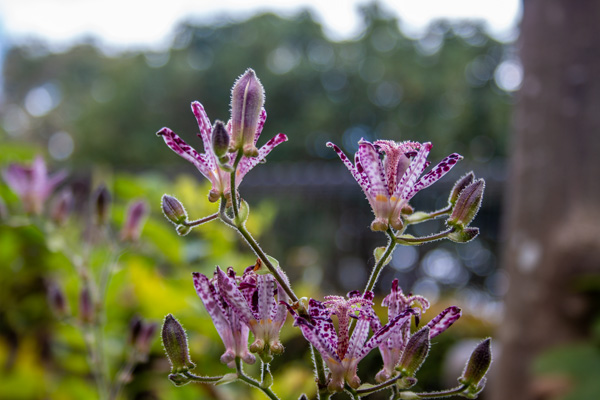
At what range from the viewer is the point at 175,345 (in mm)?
512

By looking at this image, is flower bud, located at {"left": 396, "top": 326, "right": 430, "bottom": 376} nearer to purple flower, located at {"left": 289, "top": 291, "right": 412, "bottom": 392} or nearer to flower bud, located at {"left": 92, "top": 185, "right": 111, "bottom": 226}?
purple flower, located at {"left": 289, "top": 291, "right": 412, "bottom": 392}

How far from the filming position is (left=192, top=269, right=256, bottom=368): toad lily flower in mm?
486

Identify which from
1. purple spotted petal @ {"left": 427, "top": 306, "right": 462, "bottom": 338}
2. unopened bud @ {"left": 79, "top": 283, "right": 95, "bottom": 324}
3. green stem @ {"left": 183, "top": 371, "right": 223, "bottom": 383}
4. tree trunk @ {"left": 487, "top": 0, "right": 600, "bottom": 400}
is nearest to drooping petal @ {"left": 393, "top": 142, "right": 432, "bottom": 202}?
purple spotted petal @ {"left": 427, "top": 306, "right": 462, "bottom": 338}

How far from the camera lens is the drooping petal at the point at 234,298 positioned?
0.46 meters

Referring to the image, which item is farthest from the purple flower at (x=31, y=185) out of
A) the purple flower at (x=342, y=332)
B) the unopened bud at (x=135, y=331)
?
the purple flower at (x=342, y=332)

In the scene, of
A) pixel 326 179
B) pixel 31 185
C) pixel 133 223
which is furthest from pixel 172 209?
pixel 326 179

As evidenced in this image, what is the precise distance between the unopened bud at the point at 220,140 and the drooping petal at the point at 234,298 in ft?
0.31

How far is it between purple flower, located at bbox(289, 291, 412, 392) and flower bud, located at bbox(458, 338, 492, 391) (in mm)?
74

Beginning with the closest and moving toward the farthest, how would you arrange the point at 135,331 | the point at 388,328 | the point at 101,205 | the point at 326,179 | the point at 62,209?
the point at 388,328
the point at 135,331
the point at 101,205
the point at 62,209
the point at 326,179

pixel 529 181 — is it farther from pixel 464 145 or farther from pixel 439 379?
pixel 464 145

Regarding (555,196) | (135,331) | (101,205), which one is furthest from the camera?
(555,196)

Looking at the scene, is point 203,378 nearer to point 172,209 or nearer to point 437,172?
point 172,209

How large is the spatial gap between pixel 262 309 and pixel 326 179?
5068 mm

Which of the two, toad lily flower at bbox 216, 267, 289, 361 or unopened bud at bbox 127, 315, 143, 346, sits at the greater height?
toad lily flower at bbox 216, 267, 289, 361
